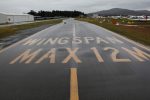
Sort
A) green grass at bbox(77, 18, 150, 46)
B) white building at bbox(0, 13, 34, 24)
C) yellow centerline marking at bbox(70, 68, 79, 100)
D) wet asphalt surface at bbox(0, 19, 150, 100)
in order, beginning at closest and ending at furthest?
yellow centerline marking at bbox(70, 68, 79, 100) < wet asphalt surface at bbox(0, 19, 150, 100) < green grass at bbox(77, 18, 150, 46) < white building at bbox(0, 13, 34, 24)

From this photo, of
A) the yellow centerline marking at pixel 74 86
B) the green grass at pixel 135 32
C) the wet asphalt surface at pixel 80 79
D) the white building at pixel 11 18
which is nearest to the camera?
the yellow centerline marking at pixel 74 86

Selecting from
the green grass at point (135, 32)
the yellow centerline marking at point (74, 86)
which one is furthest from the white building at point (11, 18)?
the yellow centerline marking at point (74, 86)

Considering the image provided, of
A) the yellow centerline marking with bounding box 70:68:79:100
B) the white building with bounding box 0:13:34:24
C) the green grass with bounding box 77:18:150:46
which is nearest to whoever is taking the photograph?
the yellow centerline marking with bounding box 70:68:79:100

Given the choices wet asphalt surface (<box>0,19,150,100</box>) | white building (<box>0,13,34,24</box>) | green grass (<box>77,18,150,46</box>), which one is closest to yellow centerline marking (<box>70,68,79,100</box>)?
wet asphalt surface (<box>0,19,150,100</box>)

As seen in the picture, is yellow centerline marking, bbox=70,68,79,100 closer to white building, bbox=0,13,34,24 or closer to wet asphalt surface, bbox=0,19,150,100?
wet asphalt surface, bbox=0,19,150,100

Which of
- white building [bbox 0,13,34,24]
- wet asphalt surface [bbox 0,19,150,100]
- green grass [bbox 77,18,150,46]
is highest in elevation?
wet asphalt surface [bbox 0,19,150,100]

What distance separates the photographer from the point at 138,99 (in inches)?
219

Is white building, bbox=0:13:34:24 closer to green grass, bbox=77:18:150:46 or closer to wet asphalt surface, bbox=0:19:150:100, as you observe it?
green grass, bbox=77:18:150:46

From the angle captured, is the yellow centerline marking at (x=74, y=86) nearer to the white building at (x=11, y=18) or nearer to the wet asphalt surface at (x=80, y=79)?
the wet asphalt surface at (x=80, y=79)

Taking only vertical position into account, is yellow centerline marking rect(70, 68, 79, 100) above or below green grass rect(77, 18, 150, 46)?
above

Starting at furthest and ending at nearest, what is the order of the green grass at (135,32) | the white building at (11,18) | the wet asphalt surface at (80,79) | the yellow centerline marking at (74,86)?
the white building at (11,18), the green grass at (135,32), the wet asphalt surface at (80,79), the yellow centerline marking at (74,86)

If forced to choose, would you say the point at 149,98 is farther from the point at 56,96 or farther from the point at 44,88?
the point at 44,88

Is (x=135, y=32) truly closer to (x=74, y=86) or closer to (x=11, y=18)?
(x=74, y=86)

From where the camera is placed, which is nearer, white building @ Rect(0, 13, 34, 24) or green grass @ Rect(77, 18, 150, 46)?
green grass @ Rect(77, 18, 150, 46)
